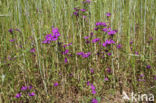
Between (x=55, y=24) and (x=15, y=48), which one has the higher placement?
(x=55, y=24)

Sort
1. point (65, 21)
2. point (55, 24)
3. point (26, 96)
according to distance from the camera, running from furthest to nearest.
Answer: point (65, 21), point (55, 24), point (26, 96)

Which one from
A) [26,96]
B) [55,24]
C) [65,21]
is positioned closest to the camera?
[26,96]

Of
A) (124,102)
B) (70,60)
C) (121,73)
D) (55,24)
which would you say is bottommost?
(124,102)

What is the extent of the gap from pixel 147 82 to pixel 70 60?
2.14ft

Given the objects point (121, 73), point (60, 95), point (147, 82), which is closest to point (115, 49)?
point (121, 73)

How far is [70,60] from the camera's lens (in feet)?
4.82

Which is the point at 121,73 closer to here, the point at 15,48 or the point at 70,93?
the point at 70,93

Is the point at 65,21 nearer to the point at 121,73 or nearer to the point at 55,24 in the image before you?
the point at 55,24

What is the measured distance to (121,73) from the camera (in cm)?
151

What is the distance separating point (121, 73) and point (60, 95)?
531 mm

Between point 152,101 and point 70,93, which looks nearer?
point 152,101

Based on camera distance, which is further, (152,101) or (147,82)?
(147,82)

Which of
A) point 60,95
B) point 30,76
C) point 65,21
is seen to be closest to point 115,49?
point 65,21

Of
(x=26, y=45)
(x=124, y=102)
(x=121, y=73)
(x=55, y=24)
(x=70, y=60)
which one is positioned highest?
(x=55, y=24)
